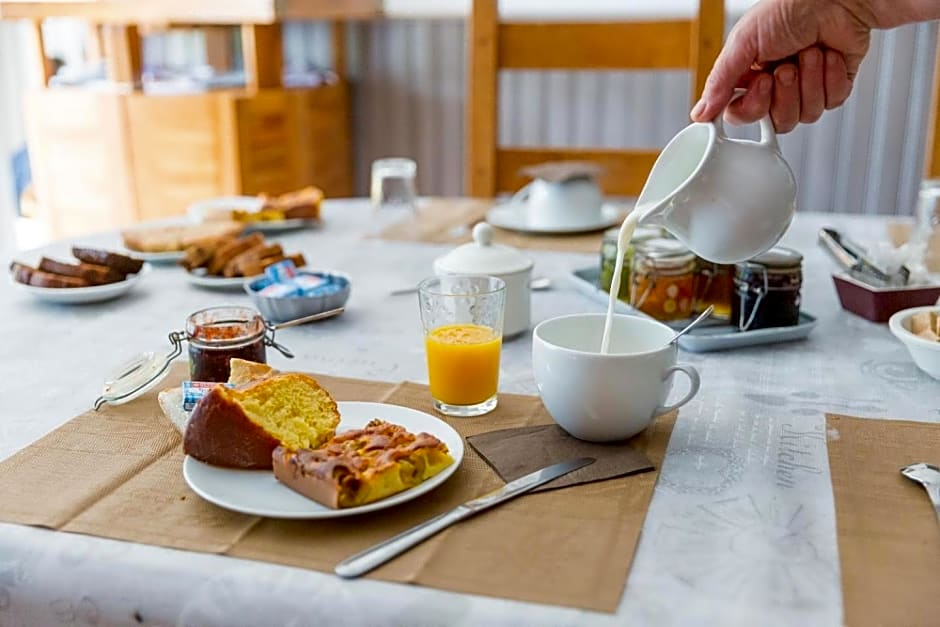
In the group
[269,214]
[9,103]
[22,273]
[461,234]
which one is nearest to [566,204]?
[461,234]

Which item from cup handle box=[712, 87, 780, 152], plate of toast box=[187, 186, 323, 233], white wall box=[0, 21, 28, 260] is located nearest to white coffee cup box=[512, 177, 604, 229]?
plate of toast box=[187, 186, 323, 233]

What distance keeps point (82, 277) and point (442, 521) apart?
2.63ft

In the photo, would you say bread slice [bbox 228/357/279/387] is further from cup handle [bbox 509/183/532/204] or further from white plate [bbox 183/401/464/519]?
cup handle [bbox 509/183/532/204]

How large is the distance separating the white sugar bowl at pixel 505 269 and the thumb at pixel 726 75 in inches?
10.2

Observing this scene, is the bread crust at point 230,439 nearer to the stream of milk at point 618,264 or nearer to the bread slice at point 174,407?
the bread slice at point 174,407

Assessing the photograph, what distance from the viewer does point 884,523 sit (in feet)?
2.25

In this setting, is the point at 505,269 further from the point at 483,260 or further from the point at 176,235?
the point at 176,235

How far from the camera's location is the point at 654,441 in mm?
830

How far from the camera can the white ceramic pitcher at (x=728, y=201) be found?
0.88 meters

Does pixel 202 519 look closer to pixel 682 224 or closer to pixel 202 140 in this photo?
pixel 682 224

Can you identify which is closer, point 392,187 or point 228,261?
point 228,261

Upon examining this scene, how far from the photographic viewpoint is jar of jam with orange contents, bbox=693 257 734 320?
115 cm

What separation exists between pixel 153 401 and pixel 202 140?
2.01m

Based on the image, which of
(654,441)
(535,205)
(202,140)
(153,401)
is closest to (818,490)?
(654,441)
